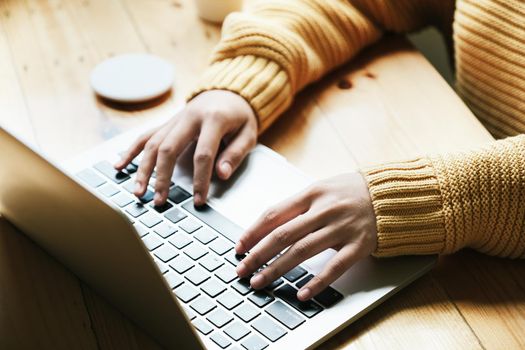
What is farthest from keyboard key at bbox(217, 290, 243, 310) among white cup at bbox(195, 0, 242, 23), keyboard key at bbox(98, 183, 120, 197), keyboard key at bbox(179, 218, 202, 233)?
white cup at bbox(195, 0, 242, 23)

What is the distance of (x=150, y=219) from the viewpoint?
30.0 inches

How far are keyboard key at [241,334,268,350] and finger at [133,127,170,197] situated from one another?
0.24 m

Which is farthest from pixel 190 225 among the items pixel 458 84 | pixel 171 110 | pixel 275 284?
pixel 458 84

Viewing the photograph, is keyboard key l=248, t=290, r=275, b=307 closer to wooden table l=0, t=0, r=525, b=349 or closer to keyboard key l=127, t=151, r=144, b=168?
wooden table l=0, t=0, r=525, b=349

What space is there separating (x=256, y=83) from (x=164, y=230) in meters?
0.24

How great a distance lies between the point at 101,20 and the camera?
112cm

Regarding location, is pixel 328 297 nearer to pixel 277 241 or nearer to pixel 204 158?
pixel 277 241

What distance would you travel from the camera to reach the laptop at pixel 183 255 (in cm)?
54

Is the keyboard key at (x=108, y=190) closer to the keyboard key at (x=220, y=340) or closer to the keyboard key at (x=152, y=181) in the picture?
the keyboard key at (x=152, y=181)

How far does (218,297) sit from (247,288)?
0.10 feet

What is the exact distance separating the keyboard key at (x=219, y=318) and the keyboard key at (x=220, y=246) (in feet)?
0.26

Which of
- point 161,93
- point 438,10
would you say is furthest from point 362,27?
point 161,93

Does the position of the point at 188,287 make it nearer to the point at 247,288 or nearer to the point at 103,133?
the point at 247,288

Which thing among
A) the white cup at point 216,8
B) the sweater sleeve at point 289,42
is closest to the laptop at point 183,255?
the sweater sleeve at point 289,42
